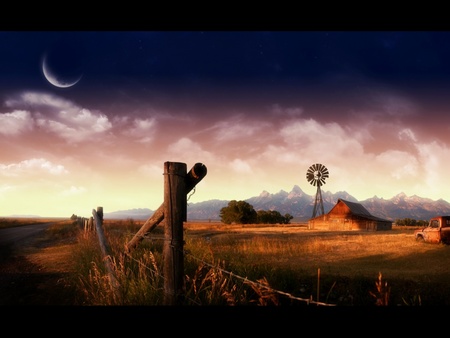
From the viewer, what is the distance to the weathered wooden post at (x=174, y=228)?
3.30 meters

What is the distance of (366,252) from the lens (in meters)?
18.7

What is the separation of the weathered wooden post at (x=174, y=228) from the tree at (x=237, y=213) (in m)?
61.8

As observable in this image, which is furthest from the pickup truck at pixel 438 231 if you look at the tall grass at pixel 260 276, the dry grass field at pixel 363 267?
the tall grass at pixel 260 276

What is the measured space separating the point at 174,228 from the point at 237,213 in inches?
2442

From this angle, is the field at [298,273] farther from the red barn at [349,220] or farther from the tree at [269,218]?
the tree at [269,218]

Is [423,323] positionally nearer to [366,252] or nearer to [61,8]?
[61,8]

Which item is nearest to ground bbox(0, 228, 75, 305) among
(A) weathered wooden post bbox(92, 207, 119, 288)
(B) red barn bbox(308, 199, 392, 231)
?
(A) weathered wooden post bbox(92, 207, 119, 288)

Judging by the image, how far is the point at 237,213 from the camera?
212 feet

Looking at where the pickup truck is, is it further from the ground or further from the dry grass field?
the ground

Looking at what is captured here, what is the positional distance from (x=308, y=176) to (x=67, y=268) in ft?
200

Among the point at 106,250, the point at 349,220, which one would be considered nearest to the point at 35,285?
the point at 106,250

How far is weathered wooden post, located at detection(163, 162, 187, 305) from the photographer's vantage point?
3297 mm

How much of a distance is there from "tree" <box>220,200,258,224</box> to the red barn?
655 inches

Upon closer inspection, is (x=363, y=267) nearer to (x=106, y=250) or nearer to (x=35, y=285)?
(x=106, y=250)
